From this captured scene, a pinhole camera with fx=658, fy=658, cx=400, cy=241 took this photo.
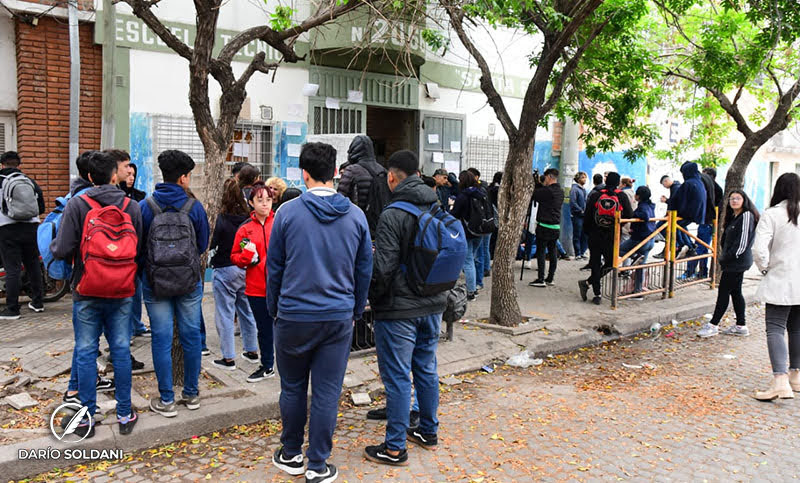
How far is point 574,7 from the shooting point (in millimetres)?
7891

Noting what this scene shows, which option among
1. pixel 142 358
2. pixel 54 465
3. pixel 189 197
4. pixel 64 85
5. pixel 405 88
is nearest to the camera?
pixel 54 465

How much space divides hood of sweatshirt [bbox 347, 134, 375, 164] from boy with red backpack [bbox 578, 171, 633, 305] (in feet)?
15.3

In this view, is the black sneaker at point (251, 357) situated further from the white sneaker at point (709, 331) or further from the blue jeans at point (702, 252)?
the blue jeans at point (702, 252)

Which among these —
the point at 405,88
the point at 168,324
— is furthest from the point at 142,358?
the point at 405,88

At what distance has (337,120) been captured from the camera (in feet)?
39.0

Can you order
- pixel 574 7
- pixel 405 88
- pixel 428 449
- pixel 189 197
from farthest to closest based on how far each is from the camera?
pixel 405 88, pixel 574 7, pixel 189 197, pixel 428 449

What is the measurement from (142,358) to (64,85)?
203 inches

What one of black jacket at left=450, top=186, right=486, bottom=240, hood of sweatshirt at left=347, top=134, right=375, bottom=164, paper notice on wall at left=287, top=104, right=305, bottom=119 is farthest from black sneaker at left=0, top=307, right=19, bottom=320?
black jacket at left=450, top=186, right=486, bottom=240

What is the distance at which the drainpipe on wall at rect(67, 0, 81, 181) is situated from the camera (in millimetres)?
9070

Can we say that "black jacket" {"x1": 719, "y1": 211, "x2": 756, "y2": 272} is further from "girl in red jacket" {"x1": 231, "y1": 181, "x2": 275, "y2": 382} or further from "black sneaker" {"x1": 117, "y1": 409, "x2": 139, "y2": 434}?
"black sneaker" {"x1": 117, "y1": 409, "x2": 139, "y2": 434}

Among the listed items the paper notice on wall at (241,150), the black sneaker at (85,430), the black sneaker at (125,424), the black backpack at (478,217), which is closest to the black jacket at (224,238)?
the black sneaker at (125,424)

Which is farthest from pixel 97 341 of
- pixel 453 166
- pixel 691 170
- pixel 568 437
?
pixel 453 166

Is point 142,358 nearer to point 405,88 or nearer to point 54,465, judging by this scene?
point 54,465

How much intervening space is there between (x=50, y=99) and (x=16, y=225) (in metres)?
2.27
